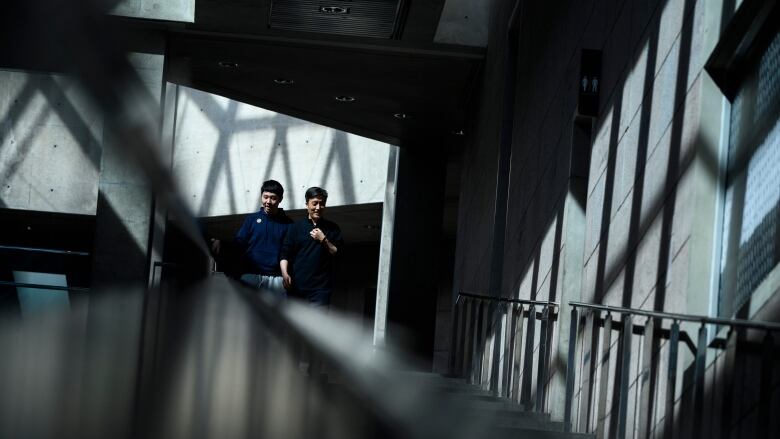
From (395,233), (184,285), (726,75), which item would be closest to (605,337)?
(726,75)

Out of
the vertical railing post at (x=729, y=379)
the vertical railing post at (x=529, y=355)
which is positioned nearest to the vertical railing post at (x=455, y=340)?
the vertical railing post at (x=529, y=355)

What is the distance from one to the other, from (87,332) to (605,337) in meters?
7.74

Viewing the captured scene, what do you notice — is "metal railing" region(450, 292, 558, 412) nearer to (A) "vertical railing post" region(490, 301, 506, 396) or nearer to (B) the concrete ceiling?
(A) "vertical railing post" region(490, 301, 506, 396)

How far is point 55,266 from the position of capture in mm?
11891

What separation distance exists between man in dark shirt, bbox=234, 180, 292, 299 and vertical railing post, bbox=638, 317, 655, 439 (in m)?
5.33

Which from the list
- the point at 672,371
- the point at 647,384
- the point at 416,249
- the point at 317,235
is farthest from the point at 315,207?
the point at 416,249

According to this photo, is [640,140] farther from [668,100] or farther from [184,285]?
[184,285]

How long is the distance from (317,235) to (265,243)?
49 centimetres

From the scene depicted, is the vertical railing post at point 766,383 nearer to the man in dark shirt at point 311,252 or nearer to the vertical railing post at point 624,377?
the vertical railing post at point 624,377

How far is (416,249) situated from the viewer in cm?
2005

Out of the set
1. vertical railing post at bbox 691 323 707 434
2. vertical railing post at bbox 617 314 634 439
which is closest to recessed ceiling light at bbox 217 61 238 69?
vertical railing post at bbox 617 314 634 439

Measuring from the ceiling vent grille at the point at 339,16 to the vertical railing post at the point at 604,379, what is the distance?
6.98 m

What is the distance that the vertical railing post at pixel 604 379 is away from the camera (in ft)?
18.8

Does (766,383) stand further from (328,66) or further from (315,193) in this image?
(328,66)
